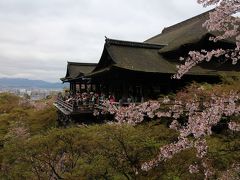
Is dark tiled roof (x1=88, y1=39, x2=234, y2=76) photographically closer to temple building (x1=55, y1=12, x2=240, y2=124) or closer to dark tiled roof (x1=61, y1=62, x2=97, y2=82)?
temple building (x1=55, y1=12, x2=240, y2=124)

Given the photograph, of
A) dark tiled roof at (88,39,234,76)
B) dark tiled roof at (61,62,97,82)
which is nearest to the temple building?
dark tiled roof at (88,39,234,76)

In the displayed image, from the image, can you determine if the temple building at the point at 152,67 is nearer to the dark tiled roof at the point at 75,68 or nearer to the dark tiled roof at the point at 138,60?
the dark tiled roof at the point at 138,60

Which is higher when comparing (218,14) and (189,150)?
(218,14)

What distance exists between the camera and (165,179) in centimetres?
1083

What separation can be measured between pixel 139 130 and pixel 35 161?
185 inches

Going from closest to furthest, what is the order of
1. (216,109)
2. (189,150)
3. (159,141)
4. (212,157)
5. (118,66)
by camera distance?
(216,109), (212,157), (189,150), (159,141), (118,66)

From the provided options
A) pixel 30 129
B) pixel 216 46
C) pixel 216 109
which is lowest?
pixel 30 129

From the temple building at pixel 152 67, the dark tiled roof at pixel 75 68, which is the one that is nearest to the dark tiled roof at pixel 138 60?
the temple building at pixel 152 67

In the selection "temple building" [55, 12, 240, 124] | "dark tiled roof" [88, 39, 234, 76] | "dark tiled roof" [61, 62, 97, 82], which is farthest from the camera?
"dark tiled roof" [61, 62, 97, 82]

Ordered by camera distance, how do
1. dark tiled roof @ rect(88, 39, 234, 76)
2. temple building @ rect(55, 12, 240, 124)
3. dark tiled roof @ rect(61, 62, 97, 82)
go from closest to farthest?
dark tiled roof @ rect(88, 39, 234, 76) < temple building @ rect(55, 12, 240, 124) < dark tiled roof @ rect(61, 62, 97, 82)

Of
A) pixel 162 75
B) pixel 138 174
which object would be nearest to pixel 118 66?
pixel 162 75

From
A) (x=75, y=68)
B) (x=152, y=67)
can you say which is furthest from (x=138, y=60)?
(x=75, y=68)

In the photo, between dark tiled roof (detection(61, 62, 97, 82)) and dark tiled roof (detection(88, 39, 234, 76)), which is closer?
dark tiled roof (detection(88, 39, 234, 76))

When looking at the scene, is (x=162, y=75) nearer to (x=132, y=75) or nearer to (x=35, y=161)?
(x=132, y=75)
